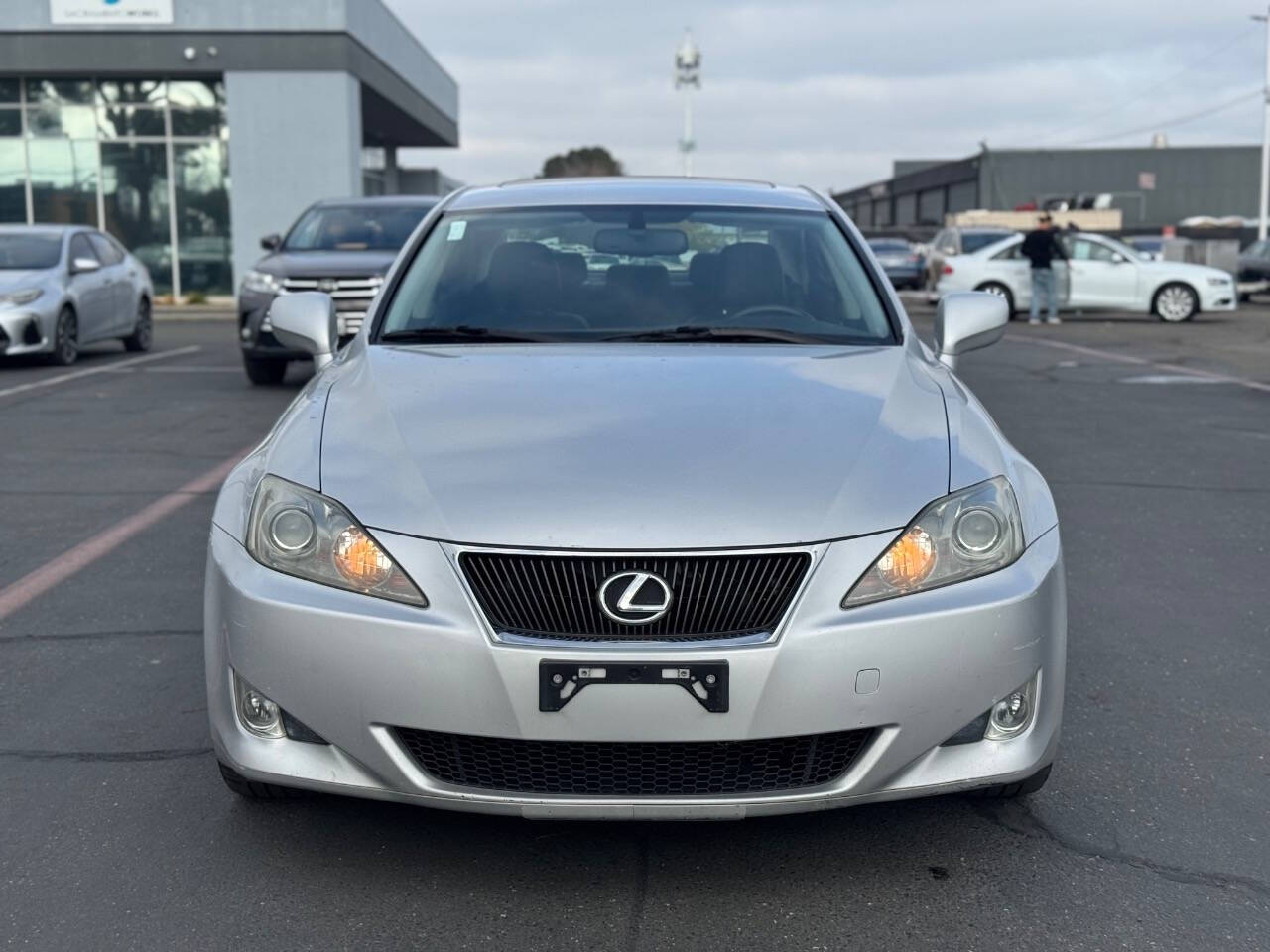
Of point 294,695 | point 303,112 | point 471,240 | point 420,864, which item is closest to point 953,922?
point 420,864

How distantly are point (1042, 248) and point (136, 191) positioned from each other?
54.0 feet

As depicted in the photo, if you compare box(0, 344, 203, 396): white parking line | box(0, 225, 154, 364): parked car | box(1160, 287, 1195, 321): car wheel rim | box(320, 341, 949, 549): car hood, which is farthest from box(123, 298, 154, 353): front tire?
box(1160, 287, 1195, 321): car wheel rim

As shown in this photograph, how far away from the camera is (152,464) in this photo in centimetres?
905

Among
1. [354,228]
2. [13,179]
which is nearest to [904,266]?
[13,179]

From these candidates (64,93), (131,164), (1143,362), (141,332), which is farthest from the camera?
(131,164)

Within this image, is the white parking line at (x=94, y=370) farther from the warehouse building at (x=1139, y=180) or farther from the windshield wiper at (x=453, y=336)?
the warehouse building at (x=1139, y=180)

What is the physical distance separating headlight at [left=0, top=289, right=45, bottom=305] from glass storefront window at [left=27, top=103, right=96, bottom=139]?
15.1m

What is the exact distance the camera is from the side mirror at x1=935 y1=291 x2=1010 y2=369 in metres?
4.78

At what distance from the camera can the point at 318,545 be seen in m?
3.16

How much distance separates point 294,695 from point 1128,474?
6671mm

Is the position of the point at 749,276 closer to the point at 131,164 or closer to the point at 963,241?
the point at 963,241

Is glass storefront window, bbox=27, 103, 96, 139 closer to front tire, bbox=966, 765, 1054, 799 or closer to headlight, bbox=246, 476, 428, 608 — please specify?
headlight, bbox=246, 476, 428, 608

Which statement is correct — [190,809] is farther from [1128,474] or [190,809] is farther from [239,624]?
[1128,474]

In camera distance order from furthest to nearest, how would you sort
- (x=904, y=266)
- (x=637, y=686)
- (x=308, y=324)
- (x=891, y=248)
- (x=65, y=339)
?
(x=891, y=248), (x=904, y=266), (x=65, y=339), (x=308, y=324), (x=637, y=686)
